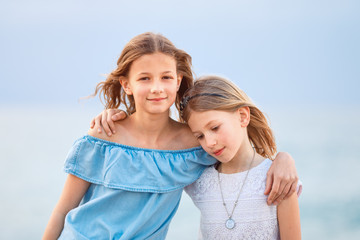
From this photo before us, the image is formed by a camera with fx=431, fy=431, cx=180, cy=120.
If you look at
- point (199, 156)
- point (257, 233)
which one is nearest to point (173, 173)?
point (199, 156)

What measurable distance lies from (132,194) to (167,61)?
2.24 ft

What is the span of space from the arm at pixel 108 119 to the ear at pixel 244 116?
626 mm

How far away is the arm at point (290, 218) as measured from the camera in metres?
2.03

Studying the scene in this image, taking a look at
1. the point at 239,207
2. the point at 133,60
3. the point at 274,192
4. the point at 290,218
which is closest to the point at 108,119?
the point at 133,60

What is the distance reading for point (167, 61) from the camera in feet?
7.06

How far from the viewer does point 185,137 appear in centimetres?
230

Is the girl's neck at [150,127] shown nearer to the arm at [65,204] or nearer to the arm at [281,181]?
the arm at [65,204]

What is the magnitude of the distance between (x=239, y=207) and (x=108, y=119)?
0.80 m

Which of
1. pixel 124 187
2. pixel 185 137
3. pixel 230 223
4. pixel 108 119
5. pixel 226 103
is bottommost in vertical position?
pixel 230 223

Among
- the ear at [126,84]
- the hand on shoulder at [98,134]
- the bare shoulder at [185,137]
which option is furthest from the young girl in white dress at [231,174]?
the hand on shoulder at [98,134]

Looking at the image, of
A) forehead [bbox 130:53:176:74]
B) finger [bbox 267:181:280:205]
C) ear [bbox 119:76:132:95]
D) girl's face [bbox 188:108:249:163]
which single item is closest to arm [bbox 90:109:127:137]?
ear [bbox 119:76:132:95]

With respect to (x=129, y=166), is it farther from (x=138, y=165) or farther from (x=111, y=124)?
(x=111, y=124)

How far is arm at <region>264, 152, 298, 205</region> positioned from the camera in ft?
6.61

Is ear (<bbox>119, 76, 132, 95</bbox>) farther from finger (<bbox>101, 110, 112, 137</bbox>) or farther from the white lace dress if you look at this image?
the white lace dress
